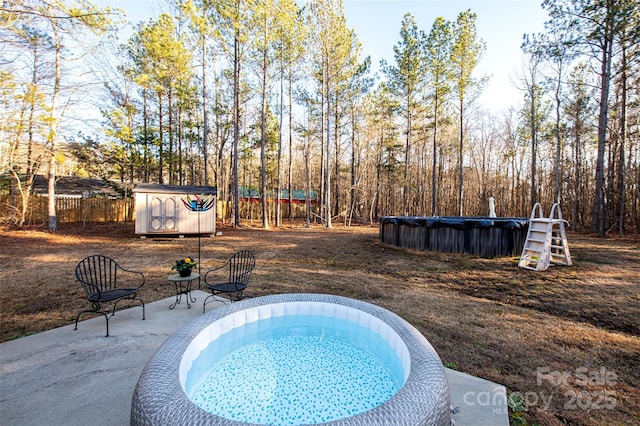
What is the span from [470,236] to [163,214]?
11265mm

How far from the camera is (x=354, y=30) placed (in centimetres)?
1427

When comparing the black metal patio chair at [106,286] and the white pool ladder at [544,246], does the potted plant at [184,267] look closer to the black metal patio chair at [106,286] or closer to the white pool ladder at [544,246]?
the black metal patio chair at [106,286]

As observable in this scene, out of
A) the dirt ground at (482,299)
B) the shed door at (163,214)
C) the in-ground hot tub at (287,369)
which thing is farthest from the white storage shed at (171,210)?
the in-ground hot tub at (287,369)

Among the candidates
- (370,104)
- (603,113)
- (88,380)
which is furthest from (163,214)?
(603,113)

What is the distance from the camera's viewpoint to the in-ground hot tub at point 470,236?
715cm

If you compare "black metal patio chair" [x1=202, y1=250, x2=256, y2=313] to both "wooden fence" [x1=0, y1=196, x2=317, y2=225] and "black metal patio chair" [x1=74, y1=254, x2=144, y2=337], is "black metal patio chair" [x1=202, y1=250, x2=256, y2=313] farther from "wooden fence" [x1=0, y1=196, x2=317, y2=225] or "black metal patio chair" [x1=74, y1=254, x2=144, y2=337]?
"wooden fence" [x1=0, y1=196, x2=317, y2=225]

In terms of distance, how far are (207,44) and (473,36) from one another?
14.1 meters

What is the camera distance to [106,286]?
3932mm

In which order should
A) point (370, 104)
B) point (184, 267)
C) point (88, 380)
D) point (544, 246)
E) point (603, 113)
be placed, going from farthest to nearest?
point (370, 104)
point (603, 113)
point (544, 246)
point (184, 267)
point (88, 380)

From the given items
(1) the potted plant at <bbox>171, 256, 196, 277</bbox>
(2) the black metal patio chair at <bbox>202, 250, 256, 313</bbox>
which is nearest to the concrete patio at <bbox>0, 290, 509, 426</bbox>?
(2) the black metal patio chair at <bbox>202, 250, 256, 313</bbox>

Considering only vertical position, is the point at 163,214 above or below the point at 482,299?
above

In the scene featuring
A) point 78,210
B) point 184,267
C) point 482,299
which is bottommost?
point 482,299

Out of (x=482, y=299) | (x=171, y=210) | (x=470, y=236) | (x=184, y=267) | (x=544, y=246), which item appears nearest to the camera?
(x=184, y=267)

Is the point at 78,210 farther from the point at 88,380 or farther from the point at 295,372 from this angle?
the point at 295,372
